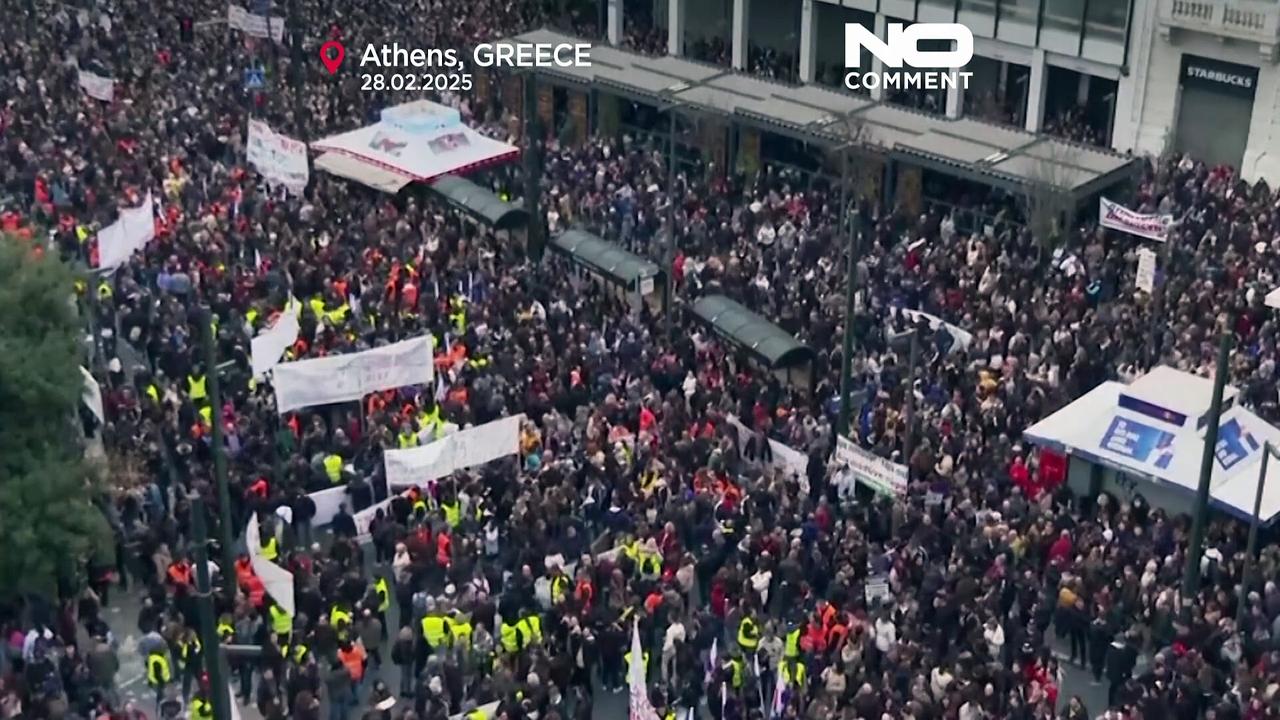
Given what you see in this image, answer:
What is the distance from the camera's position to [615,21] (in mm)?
45688

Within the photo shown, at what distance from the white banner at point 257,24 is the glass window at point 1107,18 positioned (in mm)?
17310

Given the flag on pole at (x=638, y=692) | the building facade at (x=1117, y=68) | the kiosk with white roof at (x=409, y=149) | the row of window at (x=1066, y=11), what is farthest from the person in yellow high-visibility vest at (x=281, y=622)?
the row of window at (x=1066, y=11)

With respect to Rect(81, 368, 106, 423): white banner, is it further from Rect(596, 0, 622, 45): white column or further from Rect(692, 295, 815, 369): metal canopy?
Rect(596, 0, 622, 45): white column

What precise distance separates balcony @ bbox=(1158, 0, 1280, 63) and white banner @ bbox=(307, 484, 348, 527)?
20.3 metres

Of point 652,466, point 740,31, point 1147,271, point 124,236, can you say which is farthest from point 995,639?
point 740,31

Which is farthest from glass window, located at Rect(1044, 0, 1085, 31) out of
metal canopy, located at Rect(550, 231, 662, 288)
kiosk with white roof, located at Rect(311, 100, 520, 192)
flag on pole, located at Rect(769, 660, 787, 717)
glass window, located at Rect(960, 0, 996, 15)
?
flag on pole, located at Rect(769, 660, 787, 717)

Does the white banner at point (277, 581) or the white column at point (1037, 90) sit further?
the white column at point (1037, 90)

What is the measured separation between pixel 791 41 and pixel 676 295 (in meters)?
18.0

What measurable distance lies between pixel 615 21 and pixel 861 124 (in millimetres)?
14212

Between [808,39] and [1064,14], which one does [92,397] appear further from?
[808,39]

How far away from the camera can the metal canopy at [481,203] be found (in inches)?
1199

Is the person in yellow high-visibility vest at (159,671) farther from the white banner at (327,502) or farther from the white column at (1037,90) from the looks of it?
the white column at (1037,90)

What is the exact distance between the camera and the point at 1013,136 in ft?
108

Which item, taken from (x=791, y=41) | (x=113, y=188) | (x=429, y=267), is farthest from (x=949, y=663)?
(x=791, y=41)
